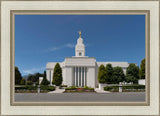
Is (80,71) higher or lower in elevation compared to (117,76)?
higher

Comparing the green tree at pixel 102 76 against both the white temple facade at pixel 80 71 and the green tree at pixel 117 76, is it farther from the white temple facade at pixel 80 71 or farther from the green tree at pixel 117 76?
the white temple facade at pixel 80 71

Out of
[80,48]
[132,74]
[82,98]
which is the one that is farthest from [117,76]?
[82,98]

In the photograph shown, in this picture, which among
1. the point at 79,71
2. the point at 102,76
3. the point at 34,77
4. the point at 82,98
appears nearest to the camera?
the point at 82,98

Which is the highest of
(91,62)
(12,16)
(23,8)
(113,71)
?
(23,8)

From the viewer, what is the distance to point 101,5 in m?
5.97

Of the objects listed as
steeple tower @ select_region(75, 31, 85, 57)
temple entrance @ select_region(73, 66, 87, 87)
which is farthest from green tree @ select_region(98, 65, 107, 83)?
steeple tower @ select_region(75, 31, 85, 57)

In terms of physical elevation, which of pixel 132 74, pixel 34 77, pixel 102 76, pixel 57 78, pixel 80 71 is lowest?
pixel 34 77

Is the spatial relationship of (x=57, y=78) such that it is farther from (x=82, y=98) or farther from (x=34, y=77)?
(x=34, y=77)

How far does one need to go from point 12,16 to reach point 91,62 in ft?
73.2

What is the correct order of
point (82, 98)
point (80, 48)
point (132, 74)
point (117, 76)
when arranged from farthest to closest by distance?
point (80, 48)
point (132, 74)
point (117, 76)
point (82, 98)

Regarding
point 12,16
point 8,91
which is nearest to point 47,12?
point 12,16

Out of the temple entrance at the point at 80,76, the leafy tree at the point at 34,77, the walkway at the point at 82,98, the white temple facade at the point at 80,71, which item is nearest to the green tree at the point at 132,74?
the white temple facade at the point at 80,71

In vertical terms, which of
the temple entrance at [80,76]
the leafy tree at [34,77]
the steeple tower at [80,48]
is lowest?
the leafy tree at [34,77]

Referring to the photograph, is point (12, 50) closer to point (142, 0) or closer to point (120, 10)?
point (120, 10)
